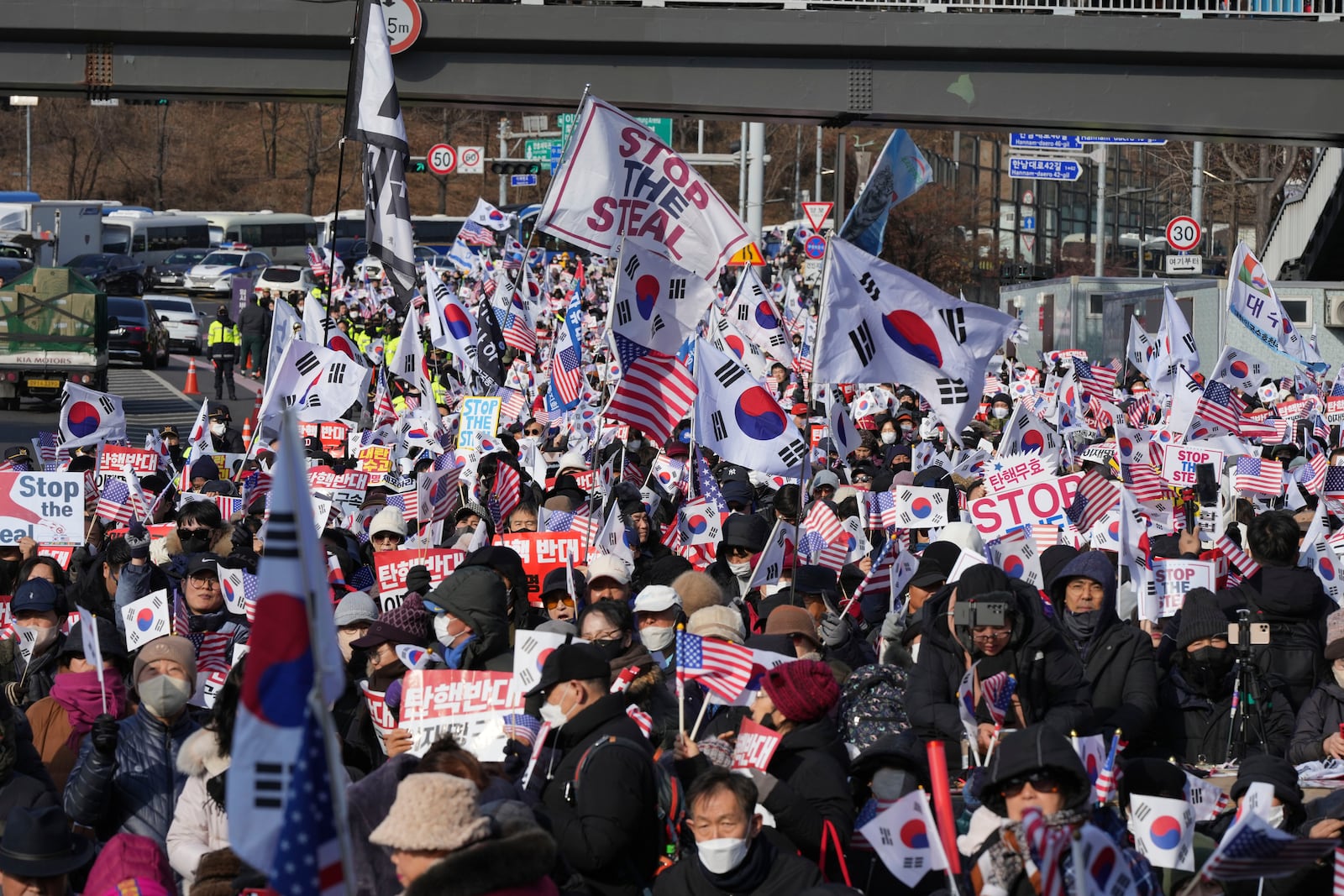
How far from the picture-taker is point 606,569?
336 inches

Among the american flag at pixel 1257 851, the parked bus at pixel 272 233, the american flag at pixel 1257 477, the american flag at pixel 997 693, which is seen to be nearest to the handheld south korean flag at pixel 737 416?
the american flag at pixel 1257 477

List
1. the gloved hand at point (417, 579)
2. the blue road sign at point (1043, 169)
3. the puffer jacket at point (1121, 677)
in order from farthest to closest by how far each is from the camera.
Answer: the blue road sign at point (1043, 169) < the gloved hand at point (417, 579) < the puffer jacket at point (1121, 677)

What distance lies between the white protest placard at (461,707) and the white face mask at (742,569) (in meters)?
4.15

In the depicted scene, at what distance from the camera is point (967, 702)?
595 cm

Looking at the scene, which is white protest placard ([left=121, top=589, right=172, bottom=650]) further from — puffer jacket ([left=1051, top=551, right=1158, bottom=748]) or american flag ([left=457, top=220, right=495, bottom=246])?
american flag ([left=457, top=220, right=495, bottom=246])

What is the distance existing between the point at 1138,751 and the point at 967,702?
6.07 ft

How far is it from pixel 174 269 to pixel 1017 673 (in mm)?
57173

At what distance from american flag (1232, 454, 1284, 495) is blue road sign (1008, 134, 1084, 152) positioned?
28457 millimetres

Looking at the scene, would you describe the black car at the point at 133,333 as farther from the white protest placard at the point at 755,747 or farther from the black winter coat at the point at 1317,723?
the white protest placard at the point at 755,747

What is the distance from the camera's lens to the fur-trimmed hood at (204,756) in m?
5.66

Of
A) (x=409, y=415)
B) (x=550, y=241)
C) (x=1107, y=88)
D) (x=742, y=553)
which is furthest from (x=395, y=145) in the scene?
(x=550, y=241)

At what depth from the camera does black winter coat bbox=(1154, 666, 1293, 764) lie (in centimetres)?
752

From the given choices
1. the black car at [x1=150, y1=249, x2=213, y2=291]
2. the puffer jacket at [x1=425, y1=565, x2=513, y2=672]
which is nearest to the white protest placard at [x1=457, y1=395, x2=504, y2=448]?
the puffer jacket at [x1=425, y1=565, x2=513, y2=672]

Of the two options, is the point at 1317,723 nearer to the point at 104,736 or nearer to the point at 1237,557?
the point at 1237,557
